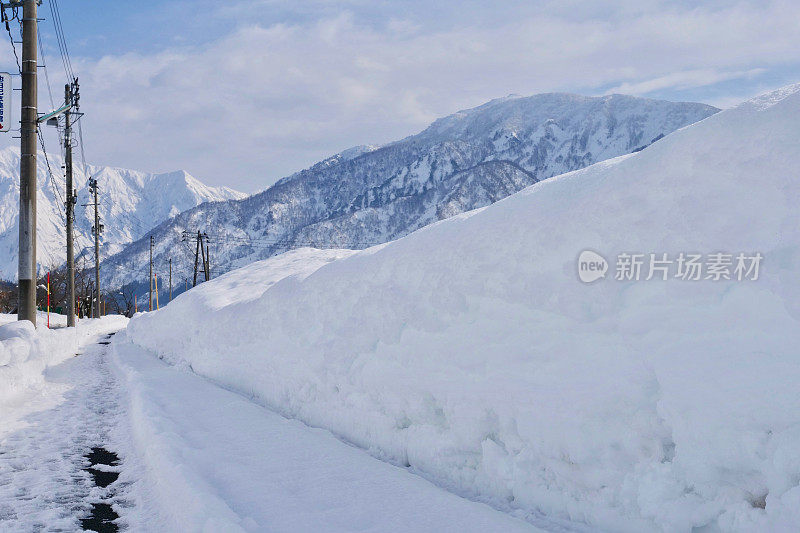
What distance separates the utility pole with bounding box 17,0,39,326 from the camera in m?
13.9

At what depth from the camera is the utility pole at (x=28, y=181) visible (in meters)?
13.9

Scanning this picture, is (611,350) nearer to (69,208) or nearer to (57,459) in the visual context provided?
(57,459)

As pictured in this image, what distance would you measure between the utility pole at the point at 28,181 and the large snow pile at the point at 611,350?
11.2m

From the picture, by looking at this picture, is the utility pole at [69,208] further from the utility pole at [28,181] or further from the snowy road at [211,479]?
the snowy road at [211,479]

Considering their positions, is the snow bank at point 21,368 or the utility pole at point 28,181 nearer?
the snow bank at point 21,368

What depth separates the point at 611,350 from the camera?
402cm

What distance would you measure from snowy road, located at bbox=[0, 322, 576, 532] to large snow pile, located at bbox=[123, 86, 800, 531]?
1.77ft

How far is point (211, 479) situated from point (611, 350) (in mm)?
3590

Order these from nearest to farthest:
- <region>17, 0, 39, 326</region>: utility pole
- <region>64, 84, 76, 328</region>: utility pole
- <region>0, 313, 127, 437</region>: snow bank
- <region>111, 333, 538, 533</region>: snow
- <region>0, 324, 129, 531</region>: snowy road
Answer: <region>111, 333, 538, 533</region>: snow < <region>0, 324, 129, 531</region>: snowy road < <region>0, 313, 127, 437</region>: snow bank < <region>17, 0, 39, 326</region>: utility pole < <region>64, 84, 76, 328</region>: utility pole

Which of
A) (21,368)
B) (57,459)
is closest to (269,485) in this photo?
(57,459)

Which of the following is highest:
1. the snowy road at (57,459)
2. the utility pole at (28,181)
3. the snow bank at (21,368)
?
the utility pole at (28,181)

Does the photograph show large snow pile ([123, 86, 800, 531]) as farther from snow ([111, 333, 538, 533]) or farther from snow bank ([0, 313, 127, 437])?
snow bank ([0, 313, 127, 437])

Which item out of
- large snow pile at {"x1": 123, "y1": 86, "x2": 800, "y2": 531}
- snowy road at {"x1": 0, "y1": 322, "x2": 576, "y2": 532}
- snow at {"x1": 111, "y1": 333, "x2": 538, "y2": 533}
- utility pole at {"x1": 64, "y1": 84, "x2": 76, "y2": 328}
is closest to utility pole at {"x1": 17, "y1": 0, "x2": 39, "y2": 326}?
snowy road at {"x1": 0, "y1": 322, "x2": 576, "y2": 532}

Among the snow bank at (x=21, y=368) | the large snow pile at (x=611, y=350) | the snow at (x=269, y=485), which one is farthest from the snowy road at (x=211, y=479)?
the snow bank at (x=21, y=368)
